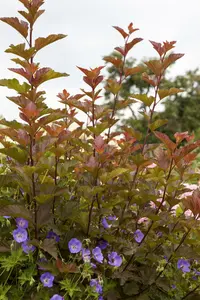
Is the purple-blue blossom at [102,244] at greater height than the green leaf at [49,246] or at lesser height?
lesser

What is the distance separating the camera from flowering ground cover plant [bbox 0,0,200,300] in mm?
1986

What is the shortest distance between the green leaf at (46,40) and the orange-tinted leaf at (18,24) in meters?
→ 0.09

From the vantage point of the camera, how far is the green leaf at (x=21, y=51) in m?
2.04

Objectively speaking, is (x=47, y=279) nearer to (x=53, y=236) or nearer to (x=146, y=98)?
(x=53, y=236)

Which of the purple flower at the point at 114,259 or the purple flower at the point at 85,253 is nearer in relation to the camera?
the purple flower at the point at 85,253

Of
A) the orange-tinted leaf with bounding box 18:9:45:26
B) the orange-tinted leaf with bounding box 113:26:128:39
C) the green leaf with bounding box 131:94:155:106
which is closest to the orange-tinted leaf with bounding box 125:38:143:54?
the orange-tinted leaf with bounding box 113:26:128:39

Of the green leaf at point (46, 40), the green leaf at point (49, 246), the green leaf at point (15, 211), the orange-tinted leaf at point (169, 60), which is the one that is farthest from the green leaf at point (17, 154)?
the orange-tinted leaf at point (169, 60)

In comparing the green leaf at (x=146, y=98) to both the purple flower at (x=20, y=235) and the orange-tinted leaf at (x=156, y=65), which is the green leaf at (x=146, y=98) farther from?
the purple flower at (x=20, y=235)

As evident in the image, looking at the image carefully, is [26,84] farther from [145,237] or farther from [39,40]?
[145,237]

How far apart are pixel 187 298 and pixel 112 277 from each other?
1.77ft

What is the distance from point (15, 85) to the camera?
6.81 feet

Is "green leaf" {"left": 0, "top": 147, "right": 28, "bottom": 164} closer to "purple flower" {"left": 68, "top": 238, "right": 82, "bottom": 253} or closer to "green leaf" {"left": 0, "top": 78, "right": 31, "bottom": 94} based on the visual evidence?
"green leaf" {"left": 0, "top": 78, "right": 31, "bottom": 94}

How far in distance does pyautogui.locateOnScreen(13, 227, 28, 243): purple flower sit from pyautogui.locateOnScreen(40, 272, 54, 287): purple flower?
166 millimetres

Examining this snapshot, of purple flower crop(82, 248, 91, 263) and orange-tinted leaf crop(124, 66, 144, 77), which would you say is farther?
orange-tinted leaf crop(124, 66, 144, 77)
